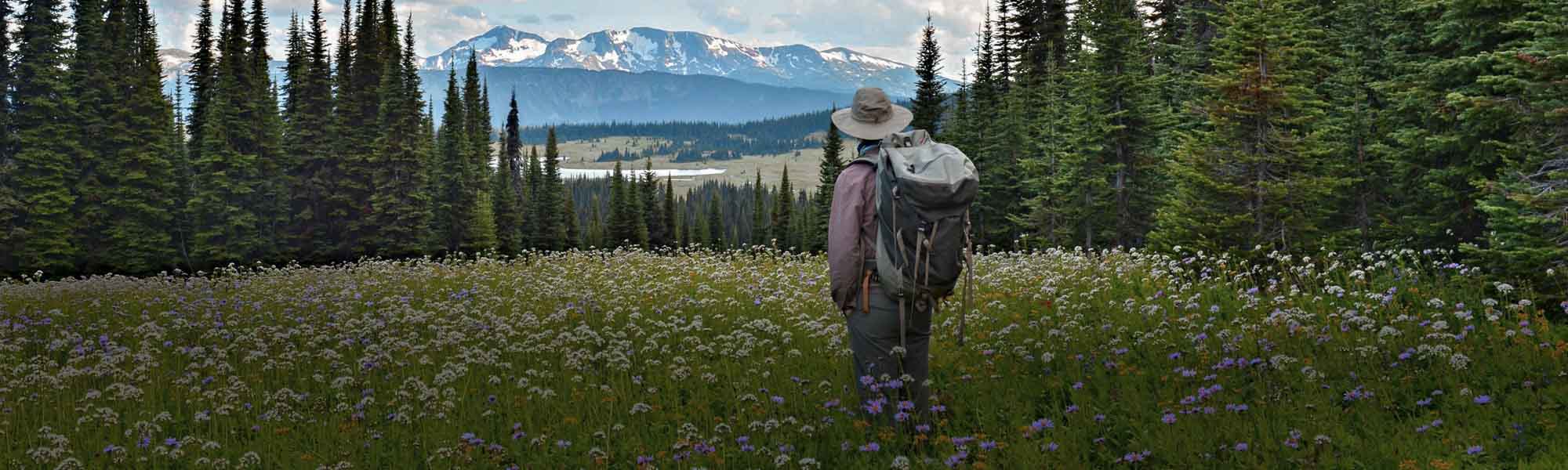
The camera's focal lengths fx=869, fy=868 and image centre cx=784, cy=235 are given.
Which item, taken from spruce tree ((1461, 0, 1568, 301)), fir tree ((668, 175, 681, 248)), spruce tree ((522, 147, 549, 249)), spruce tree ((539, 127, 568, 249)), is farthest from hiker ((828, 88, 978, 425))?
fir tree ((668, 175, 681, 248))

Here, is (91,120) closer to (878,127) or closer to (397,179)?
(397,179)

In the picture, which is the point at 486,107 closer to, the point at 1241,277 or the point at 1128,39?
the point at 1128,39

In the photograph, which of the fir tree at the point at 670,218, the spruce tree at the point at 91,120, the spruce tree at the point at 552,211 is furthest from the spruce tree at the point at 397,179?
the fir tree at the point at 670,218

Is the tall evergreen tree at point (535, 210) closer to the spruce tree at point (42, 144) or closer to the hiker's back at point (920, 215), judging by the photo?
the spruce tree at point (42, 144)

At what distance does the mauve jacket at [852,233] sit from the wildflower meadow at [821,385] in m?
0.64

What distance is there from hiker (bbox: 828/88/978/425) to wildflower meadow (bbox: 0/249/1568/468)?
0.20 meters

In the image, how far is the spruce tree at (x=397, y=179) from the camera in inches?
1842

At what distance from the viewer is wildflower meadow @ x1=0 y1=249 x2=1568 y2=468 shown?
537cm

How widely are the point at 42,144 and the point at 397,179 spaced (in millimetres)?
15086

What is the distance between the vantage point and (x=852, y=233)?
561 cm

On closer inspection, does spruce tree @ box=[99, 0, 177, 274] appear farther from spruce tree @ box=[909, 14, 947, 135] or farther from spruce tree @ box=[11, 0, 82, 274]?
spruce tree @ box=[909, 14, 947, 135]

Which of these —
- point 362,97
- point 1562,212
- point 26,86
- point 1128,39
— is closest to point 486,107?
point 362,97

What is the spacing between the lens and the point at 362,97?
159ft

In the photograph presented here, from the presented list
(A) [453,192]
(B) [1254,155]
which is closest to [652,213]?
(A) [453,192]
